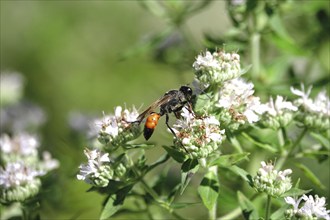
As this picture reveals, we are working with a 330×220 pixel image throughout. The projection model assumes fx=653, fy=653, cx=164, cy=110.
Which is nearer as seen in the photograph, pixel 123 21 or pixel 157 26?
pixel 123 21

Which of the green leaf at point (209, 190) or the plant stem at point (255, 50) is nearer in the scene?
the green leaf at point (209, 190)

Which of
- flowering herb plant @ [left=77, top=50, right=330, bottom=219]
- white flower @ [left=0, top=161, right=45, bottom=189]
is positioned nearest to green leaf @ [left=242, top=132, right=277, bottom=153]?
flowering herb plant @ [left=77, top=50, right=330, bottom=219]

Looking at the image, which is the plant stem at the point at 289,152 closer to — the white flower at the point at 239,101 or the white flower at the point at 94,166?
the white flower at the point at 239,101

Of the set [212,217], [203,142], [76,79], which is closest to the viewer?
[203,142]

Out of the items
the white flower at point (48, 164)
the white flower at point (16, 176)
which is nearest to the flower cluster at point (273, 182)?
the white flower at point (16, 176)

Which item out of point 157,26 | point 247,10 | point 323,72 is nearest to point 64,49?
point 157,26

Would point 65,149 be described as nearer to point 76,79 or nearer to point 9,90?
point 9,90

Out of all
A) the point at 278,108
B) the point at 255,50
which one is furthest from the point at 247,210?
the point at 255,50
